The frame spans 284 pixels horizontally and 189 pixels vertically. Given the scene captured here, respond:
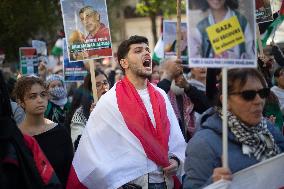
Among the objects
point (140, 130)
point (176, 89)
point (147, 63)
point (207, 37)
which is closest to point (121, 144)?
point (140, 130)

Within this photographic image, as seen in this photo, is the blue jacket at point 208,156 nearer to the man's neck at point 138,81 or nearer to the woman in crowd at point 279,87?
the man's neck at point 138,81

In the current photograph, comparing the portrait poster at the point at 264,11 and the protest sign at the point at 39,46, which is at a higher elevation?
the portrait poster at the point at 264,11

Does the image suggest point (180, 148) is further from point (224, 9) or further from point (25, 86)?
point (224, 9)

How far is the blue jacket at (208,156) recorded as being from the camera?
133 inches

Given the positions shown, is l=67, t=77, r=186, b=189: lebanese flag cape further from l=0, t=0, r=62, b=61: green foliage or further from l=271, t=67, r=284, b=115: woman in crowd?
l=0, t=0, r=62, b=61: green foliage

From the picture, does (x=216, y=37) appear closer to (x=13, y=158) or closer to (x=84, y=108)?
(x=13, y=158)

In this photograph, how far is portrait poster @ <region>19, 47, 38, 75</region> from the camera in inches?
380

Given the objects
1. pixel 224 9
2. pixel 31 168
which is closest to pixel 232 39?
pixel 224 9

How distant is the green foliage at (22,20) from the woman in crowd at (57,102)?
25.2 feet

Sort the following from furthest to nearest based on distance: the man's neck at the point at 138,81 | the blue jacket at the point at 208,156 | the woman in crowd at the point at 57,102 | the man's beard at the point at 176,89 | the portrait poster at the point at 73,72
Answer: the portrait poster at the point at 73,72
the woman in crowd at the point at 57,102
the man's beard at the point at 176,89
the man's neck at the point at 138,81
the blue jacket at the point at 208,156

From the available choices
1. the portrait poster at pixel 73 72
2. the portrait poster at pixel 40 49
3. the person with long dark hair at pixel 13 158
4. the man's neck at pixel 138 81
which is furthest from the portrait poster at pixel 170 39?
the person with long dark hair at pixel 13 158

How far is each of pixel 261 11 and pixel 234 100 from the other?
4044 mm

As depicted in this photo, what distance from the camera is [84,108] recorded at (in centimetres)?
629

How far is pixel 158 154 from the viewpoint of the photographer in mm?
4629
